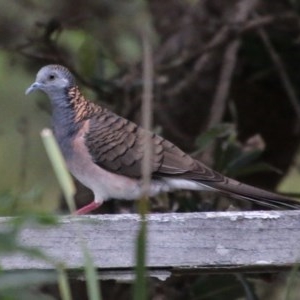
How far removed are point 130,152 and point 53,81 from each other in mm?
472

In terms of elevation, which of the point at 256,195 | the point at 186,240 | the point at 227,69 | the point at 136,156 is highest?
the point at 227,69

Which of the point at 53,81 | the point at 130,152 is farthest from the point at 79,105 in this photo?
the point at 130,152

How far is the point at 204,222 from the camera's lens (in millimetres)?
2205

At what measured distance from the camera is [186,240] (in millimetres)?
2207

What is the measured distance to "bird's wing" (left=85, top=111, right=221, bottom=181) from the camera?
3613 millimetres

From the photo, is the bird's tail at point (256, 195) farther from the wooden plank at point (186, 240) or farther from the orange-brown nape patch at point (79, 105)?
the wooden plank at point (186, 240)

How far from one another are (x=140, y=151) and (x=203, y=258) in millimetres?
1514

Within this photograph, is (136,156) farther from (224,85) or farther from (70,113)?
(224,85)

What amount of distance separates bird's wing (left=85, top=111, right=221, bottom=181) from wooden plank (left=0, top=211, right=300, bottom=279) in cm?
131

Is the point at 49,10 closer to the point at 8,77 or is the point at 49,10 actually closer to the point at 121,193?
the point at 8,77

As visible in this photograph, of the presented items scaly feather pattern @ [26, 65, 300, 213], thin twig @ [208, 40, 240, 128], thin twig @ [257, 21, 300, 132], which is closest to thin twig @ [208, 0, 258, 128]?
thin twig @ [208, 40, 240, 128]

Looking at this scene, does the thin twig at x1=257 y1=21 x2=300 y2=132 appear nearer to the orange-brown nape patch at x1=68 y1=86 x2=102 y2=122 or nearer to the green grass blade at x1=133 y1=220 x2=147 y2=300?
the orange-brown nape patch at x1=68 y1=86 x2=102 y2=122

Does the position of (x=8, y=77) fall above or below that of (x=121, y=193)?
above

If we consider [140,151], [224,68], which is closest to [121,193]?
[140,151]
